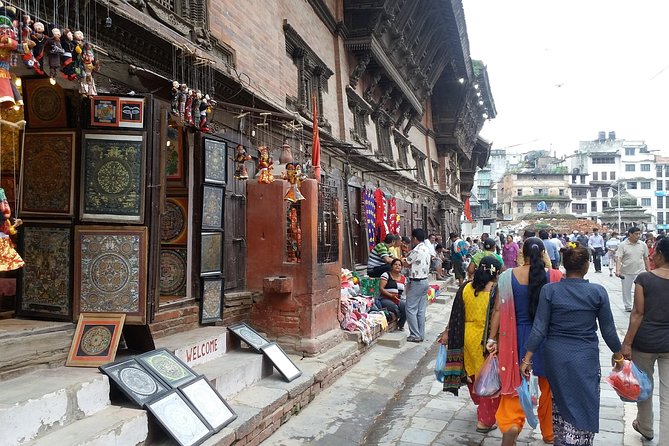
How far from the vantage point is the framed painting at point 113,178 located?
439 centimetres

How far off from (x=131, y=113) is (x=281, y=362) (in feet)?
9.73

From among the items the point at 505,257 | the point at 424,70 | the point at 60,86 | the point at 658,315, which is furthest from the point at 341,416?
the point at 424,70

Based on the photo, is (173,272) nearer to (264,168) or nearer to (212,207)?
(212,207)

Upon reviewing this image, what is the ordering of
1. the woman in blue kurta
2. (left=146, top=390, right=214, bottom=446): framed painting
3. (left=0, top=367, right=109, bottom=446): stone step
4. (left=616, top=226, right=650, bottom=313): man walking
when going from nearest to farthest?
(left=0, top=367, right=109, bottom=446): stone step < the woman in blue kurta < (left=146, top=390, right=214, bottom=446): framed painting < (left=616, top=226, right=650, bottom=313): man walking

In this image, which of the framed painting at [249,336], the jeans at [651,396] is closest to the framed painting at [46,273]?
the framed painting at [249,336]

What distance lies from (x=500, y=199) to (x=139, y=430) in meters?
84.3

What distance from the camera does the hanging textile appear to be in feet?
42.7

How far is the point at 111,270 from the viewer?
4.38 meters

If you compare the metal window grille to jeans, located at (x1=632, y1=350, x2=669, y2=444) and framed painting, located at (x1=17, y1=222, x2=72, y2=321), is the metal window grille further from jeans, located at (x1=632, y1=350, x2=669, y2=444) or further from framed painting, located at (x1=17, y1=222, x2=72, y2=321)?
jeans, located at (x1=632, y1=350, x2=669, y2=444)

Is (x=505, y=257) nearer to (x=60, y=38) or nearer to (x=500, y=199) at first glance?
(x=60, y=38)

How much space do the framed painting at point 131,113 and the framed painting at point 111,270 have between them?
0.89m

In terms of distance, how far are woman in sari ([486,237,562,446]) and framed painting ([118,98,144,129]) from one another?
10.9ft

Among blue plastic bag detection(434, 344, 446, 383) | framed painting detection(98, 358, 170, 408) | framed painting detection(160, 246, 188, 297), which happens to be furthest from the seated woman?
framed painting detection(98, 358, 170, 408)

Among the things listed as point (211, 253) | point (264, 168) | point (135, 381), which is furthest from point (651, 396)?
point (264, 168)
